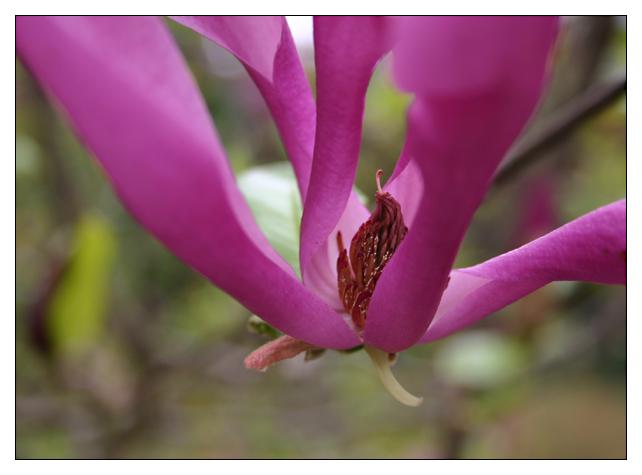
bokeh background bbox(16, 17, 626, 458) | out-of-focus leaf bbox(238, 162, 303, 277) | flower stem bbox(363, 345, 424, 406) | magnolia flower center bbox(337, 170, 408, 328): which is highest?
magnolia flower center bbox(337, 170, 408, 328)

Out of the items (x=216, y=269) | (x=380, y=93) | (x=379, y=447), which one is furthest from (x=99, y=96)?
(x=379, y=447)

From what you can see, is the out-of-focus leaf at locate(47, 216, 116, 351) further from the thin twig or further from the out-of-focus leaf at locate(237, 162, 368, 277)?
the thin twig

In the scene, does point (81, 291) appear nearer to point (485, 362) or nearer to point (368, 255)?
point (368, 255)

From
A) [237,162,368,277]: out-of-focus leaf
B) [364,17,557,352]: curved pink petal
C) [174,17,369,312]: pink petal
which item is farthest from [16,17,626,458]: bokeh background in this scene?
[364,17,557,352]: curved pink petal

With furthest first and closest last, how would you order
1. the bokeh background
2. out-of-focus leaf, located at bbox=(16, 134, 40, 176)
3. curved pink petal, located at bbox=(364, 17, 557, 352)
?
out-of-focus leaf, located at bbox=(16, 134, 40, 176)
the bokeh background
curved pink petal, located at bbox=(364, 17, 557, 352)

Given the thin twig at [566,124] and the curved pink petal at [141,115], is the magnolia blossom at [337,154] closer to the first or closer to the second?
the curved pink petal at [141,115]

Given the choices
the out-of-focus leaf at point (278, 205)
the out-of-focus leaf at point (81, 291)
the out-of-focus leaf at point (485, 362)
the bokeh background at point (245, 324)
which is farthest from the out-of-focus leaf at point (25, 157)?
the out-of-focus leaf at point (485, 362)

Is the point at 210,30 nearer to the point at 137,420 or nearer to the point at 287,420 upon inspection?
the point at 137,420
